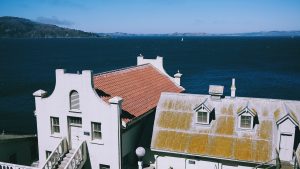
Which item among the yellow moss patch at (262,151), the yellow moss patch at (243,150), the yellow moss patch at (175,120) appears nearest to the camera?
the yellow moss patch at (262,151)

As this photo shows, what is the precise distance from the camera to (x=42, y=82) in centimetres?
9969

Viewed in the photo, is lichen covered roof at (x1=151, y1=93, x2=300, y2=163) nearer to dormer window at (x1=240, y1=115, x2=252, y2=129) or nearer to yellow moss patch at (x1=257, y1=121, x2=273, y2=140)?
yellow moss patch at (x1=257, y1=121, x2=273, y2=140)

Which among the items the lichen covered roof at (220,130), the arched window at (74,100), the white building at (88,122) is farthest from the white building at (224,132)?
the arched window at (74,100)

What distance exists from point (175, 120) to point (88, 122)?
8.11 metres

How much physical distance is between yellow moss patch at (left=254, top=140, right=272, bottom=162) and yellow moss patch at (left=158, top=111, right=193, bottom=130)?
6.24 metres

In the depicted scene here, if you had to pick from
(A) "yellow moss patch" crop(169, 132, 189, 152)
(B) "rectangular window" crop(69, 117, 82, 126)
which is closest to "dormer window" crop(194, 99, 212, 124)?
(A) "yellow moss patch" crop(169, 132, 189, 152)

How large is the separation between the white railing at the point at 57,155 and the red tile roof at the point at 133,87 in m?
5.44

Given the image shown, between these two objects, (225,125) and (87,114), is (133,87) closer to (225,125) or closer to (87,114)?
(87,114)

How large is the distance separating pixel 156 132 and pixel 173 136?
5.49 feet

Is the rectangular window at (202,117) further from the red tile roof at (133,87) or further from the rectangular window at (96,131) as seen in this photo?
the rectangular window at (96,131)

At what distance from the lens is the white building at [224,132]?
24984 millimetres

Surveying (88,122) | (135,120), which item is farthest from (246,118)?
(88,122)

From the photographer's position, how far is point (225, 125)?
27562 mm

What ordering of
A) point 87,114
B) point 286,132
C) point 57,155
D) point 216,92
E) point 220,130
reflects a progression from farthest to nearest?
point 216,92
point 220,130
point 57,155
point 87,114
point 286,132
